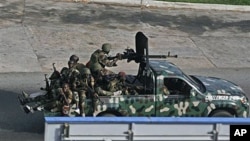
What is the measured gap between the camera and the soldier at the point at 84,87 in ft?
48.2

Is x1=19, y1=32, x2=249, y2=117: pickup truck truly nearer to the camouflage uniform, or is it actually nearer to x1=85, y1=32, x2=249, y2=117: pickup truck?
x1=85, y1=32, x2=249, y2=117: pickup truck

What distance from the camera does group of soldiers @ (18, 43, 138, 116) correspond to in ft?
48.2

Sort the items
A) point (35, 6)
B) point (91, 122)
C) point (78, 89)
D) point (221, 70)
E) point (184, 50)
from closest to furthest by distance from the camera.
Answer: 1. point (91, 122)
2. point (78, 89)
3. point (221, 70)
4. point (184, 50)
5. point (35, 6)

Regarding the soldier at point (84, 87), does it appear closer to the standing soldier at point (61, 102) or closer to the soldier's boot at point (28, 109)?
the standing soldier at point (61, 102)

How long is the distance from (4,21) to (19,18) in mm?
691

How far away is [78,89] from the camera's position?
14.8m

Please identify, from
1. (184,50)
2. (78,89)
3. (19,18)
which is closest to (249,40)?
(184,50)

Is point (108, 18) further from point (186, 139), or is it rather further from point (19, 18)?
point (186, 139)

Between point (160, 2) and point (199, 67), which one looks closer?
point (199, 67)

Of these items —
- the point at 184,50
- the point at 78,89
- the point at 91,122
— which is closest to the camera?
the point at 91,122

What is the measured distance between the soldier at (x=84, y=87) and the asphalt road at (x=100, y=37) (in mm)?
1592

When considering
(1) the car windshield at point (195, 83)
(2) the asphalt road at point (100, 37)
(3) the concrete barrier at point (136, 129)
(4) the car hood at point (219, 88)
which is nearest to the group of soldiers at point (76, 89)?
(2) the asphalt road at point (100, 37)

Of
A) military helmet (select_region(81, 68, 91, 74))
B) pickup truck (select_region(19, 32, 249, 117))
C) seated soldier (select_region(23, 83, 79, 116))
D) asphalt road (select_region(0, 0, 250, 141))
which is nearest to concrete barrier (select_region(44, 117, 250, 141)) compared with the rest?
seated soldier (select_region(23, 83, 79, 116))

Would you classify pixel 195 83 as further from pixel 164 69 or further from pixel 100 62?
pixel 100 62
